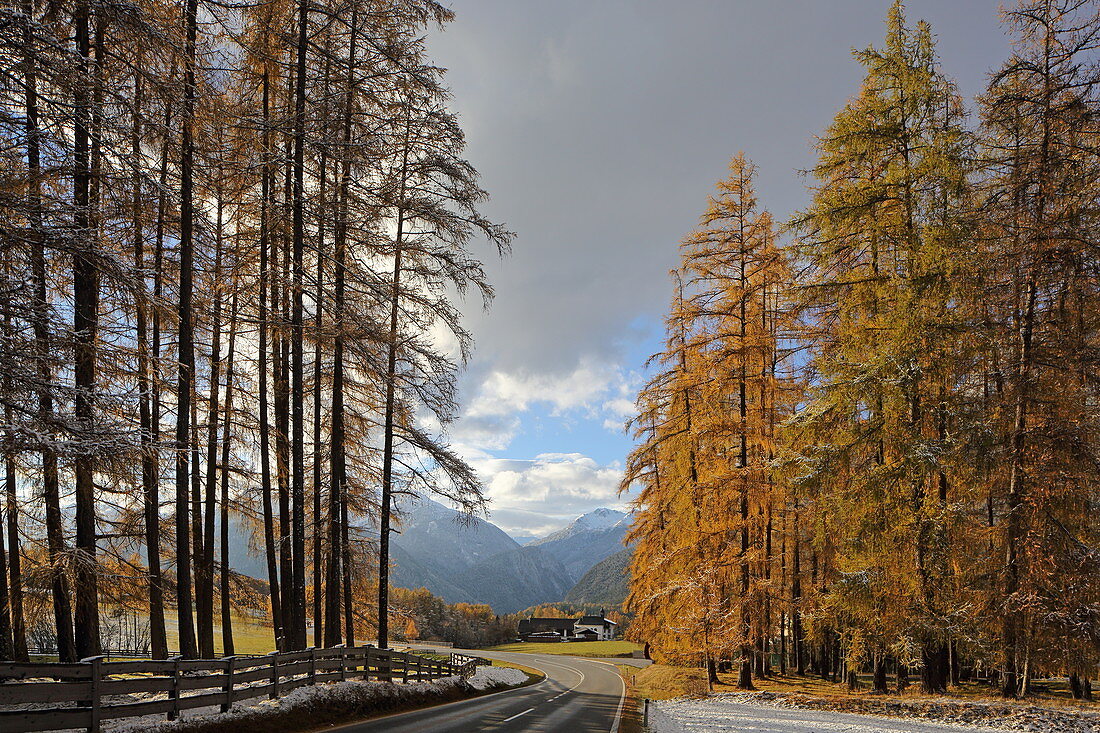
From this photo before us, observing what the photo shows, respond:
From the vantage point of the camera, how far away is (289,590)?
15797mm

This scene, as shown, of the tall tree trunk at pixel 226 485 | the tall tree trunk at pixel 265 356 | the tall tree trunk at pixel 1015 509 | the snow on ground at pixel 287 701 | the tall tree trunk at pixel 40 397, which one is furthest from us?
the tall tree trunk at pixel 226 485

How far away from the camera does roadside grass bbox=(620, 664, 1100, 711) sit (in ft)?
48.1

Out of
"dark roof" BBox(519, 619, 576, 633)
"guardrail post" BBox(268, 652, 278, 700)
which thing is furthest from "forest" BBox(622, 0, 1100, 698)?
"dark roof" BBox(519, 619, 576, 633)

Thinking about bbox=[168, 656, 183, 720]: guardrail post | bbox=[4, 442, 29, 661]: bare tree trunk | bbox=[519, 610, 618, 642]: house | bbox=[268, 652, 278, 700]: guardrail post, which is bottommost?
bbox=[519, 610, 618, 642]: house

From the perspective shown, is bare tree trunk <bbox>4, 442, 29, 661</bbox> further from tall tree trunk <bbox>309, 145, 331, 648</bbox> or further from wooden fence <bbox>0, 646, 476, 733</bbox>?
tall tree trunk <bbox>309, 145, 331, 648</bbox>

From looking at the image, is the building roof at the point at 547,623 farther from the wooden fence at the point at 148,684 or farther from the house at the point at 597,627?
the wooden fence at the point at 148,684

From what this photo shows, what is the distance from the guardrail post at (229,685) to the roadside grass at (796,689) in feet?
47.6

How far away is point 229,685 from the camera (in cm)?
1044

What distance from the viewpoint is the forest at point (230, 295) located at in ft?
30.7

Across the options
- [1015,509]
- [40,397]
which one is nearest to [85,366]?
[40,397]

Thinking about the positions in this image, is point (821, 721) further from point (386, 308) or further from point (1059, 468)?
point (386, 308)

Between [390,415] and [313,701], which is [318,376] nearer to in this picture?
[390,415]

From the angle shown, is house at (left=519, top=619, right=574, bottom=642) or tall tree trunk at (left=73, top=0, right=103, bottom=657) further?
house at (left=519, top=619, right=574, bottom=642)

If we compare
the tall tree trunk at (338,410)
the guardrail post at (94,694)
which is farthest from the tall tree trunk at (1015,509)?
the guardrail post at (94,694)
